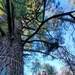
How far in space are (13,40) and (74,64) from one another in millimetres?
1053

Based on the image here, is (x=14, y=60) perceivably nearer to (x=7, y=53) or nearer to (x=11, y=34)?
(x=7, y=53)

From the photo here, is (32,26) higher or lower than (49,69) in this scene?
higher

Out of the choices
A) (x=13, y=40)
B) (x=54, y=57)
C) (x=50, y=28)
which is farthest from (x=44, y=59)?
(x=13, y=40)

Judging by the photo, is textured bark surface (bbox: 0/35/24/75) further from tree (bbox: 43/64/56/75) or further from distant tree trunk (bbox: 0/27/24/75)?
tree (bbox: 43/64/56/75)

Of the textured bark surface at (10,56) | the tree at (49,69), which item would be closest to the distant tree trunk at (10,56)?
the textured bark surface at (10,56)

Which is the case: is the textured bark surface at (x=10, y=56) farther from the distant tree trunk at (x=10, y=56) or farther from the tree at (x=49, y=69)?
the tree at (x=49, y=69)

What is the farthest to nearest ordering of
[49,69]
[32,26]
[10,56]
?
[49,69]
[32,26]
[10,56]

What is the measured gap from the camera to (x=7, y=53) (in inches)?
122

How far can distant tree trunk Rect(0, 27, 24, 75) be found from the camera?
281 centimetres

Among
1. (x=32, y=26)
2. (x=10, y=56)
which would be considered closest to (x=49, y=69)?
(x=32, y=26)

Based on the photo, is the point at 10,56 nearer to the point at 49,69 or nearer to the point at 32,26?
the point at 32,26

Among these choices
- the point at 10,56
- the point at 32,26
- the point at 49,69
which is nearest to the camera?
the point at 10,56

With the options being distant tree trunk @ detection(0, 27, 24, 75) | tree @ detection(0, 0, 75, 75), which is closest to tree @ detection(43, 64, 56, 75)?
tree @ detection(0, 0, 75, 75)

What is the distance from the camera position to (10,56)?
10.1 ft
